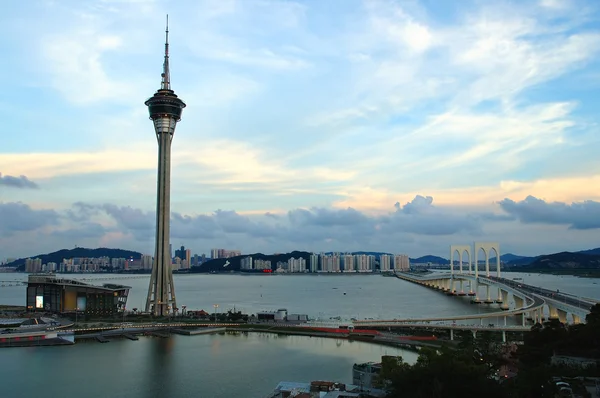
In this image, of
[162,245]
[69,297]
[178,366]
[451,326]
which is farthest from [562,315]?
[69,297]

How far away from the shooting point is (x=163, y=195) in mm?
28703

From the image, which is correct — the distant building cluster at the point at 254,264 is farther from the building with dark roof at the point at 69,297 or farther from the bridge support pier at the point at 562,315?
the bridge support pier at the point at 562,315

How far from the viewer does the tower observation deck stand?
90.9ft

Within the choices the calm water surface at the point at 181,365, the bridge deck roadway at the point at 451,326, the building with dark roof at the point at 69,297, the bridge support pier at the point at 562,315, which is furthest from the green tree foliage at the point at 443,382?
the building with dark roof at the point at 69,297

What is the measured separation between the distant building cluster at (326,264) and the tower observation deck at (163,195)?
268 feet

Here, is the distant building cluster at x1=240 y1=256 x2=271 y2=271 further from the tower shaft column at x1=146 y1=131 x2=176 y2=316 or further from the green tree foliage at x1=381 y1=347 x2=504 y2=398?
the green tree foliage at x1=381 y1=347 x2=504 y2=398

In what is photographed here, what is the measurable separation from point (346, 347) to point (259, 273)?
300ft

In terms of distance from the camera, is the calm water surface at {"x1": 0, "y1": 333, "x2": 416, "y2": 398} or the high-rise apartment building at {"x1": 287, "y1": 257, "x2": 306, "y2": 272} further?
the high-rise apartment building at {"x1": 287, "y1": 257, "x2": 306, "y2": 272}

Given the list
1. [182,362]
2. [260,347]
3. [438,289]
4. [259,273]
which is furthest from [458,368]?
[259,273]

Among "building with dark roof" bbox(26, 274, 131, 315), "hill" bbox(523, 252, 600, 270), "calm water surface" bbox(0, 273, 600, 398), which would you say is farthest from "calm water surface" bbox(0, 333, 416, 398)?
"hill" bbox(523, 252, 600, 270)

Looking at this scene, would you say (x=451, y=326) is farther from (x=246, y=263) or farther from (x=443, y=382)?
(x=246, y=263)

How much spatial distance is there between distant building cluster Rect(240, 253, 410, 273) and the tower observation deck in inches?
3218

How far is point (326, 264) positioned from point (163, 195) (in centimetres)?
8430

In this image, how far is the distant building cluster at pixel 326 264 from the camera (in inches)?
4336
